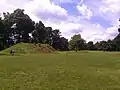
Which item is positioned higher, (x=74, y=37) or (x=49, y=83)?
(x=74, y=37)

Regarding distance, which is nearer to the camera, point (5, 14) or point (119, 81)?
point (119, 81)

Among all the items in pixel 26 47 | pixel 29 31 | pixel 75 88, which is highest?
pixel 29 31

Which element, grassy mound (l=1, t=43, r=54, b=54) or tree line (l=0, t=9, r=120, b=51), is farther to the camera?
tree line (l=0, t=9, r=120, b=51)

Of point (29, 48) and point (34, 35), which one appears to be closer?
point (29, 48)

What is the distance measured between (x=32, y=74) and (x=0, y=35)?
76.6m

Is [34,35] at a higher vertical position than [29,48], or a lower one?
higher

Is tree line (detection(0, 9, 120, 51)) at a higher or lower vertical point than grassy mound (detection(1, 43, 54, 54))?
higher

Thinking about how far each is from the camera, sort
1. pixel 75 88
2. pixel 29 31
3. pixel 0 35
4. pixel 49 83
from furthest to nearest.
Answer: pixel 29 31 < pixel 0 35 < pixel 49 83 < pixel 75 88

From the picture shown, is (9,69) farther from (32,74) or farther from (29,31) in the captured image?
(29,31)

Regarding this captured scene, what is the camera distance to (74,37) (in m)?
152

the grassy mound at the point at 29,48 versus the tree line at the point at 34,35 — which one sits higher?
the tree line at the point at 34,35

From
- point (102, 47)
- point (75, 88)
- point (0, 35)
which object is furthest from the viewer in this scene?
point (102, 47)

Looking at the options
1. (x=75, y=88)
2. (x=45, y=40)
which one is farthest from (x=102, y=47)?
(x=75, y=88)

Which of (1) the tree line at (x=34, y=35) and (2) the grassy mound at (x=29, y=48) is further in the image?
(1) the tree line at (x=34, y=35)
